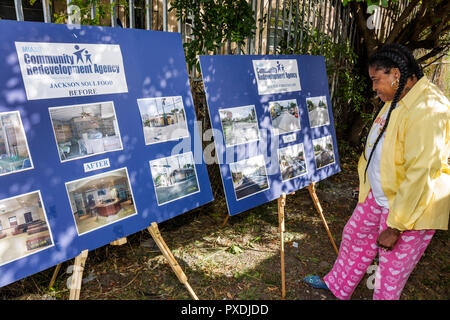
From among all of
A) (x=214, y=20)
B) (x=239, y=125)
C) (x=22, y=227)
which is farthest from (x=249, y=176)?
(x=214, y=20)

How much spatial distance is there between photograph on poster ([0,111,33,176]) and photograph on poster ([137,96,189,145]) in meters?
0.73

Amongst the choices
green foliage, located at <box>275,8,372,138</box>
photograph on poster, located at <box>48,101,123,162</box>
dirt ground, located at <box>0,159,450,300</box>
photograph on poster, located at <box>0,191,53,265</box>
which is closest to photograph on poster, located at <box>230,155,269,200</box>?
dirt ground, located at <box>0,159,450,300</box>

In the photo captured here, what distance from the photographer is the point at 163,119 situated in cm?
231

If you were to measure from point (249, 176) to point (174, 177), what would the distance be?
68 centimetres

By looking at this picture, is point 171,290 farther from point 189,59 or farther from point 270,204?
point 189,59

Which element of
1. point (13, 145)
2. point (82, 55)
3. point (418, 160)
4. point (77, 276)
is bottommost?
point (77, 276)

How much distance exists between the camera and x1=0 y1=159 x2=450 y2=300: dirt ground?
107 inches

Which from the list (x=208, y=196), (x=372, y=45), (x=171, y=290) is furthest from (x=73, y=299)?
(x=372, y=45)

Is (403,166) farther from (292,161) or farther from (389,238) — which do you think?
(292,161)

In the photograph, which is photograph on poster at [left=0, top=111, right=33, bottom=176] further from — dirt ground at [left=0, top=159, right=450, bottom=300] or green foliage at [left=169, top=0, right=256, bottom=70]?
green foliage at [left=169, top=0, right=256, bottom=70]

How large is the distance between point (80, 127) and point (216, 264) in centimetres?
190

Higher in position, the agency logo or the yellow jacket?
the agency logo

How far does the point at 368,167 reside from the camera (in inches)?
85.5

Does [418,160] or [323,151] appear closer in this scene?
[418,160]
